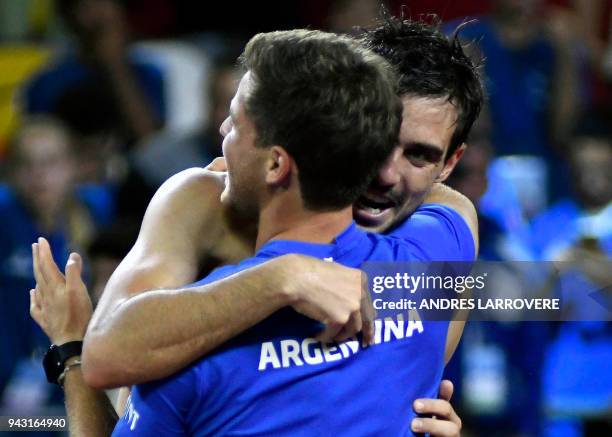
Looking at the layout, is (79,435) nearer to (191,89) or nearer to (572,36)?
(191,89)

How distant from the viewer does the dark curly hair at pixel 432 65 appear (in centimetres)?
211

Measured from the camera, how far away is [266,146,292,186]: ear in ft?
5.55

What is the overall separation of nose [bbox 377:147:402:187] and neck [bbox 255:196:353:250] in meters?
0.22

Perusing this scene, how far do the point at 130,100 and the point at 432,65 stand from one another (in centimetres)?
314

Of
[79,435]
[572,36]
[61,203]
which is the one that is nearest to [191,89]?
[61,203]

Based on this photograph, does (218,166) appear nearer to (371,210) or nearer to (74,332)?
(371,210)

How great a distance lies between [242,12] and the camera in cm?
581

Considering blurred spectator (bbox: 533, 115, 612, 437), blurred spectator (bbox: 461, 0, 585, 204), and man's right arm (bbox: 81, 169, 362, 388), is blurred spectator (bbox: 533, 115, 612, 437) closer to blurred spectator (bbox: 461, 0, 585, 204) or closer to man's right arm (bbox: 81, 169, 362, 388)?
blurred spectator (bbox: 461, 0, 585, 204)

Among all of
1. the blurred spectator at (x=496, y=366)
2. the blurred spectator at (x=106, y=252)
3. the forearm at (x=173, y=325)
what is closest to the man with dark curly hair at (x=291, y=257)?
the forearm at (x=173, y=325)

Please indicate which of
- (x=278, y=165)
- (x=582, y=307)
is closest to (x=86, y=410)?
(x=278, y=165)

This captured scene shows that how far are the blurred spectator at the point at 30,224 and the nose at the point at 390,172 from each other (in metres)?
2.27

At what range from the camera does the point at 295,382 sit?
1678mm

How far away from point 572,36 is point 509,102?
62 cm

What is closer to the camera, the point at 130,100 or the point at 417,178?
the point at 417,178
